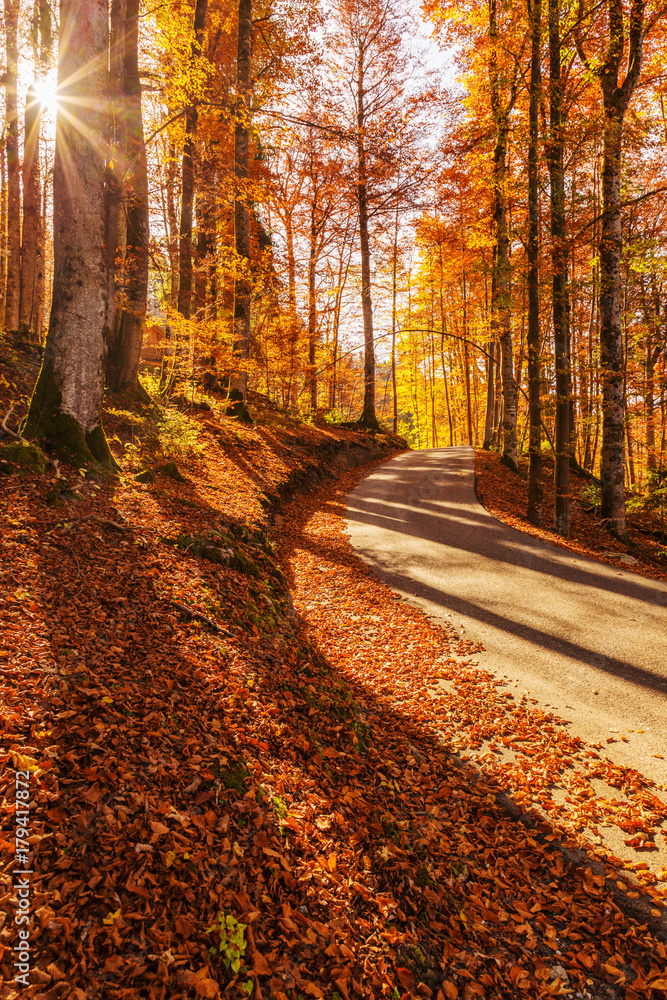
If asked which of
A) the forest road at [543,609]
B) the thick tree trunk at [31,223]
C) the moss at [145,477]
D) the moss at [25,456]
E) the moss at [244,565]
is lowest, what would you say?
the forest road at [543,609]

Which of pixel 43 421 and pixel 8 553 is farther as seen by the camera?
pixel 43 421

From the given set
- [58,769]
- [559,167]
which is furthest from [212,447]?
[559,167]

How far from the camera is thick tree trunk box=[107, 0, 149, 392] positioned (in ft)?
29.6

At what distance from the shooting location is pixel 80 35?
543 cm

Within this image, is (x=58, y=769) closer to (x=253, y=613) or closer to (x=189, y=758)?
(x=189, y=758)

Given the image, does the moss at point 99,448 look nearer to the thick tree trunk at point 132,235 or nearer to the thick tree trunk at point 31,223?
the thick tree trunk at point 132,235

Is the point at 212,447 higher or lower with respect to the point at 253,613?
higher

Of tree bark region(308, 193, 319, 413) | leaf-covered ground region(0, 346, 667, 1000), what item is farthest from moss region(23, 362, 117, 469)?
tree bark region(308, 193, 319, 413)

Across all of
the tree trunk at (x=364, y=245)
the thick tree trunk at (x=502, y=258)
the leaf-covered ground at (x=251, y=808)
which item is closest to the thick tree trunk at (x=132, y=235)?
the leaf-covered ground at (x=251, y=808)

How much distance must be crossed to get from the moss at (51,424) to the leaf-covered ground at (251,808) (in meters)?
0.58

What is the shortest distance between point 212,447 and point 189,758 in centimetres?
838

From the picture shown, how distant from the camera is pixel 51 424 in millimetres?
5762

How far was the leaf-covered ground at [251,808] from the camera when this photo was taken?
222cm

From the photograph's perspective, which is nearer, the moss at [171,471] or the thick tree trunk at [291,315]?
the moss at [171,471]
